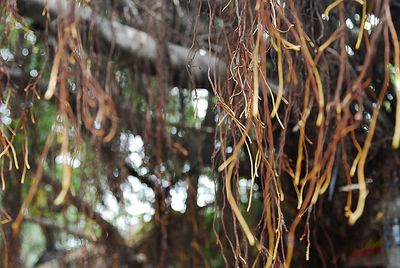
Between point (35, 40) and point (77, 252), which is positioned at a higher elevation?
point (35, 40)

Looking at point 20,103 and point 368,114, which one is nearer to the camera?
point 368,114

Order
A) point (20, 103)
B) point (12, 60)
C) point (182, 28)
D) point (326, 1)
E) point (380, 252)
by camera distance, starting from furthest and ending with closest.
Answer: point (380, 252) < point (182, 28) < point (20, 103) < point (12, 60) < point (326, 1)

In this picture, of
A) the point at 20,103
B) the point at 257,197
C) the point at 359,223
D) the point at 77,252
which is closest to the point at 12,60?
the point at 20,103

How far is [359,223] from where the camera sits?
7.92 feet

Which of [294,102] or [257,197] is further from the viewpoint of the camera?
[257,197]

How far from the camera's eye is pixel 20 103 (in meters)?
1.93

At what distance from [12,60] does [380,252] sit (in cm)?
151

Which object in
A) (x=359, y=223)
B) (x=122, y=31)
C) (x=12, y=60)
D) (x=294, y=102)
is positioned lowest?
(x=359, y=223)

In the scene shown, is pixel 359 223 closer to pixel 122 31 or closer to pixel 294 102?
pixel 122 31

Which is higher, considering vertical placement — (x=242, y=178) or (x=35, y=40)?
(x=35, y=40)

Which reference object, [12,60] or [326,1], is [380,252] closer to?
[326,1]

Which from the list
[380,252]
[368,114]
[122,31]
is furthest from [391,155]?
[122,31]

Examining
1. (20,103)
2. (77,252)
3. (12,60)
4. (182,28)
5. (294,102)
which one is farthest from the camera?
(77,252)

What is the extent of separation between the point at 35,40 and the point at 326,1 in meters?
1.07
